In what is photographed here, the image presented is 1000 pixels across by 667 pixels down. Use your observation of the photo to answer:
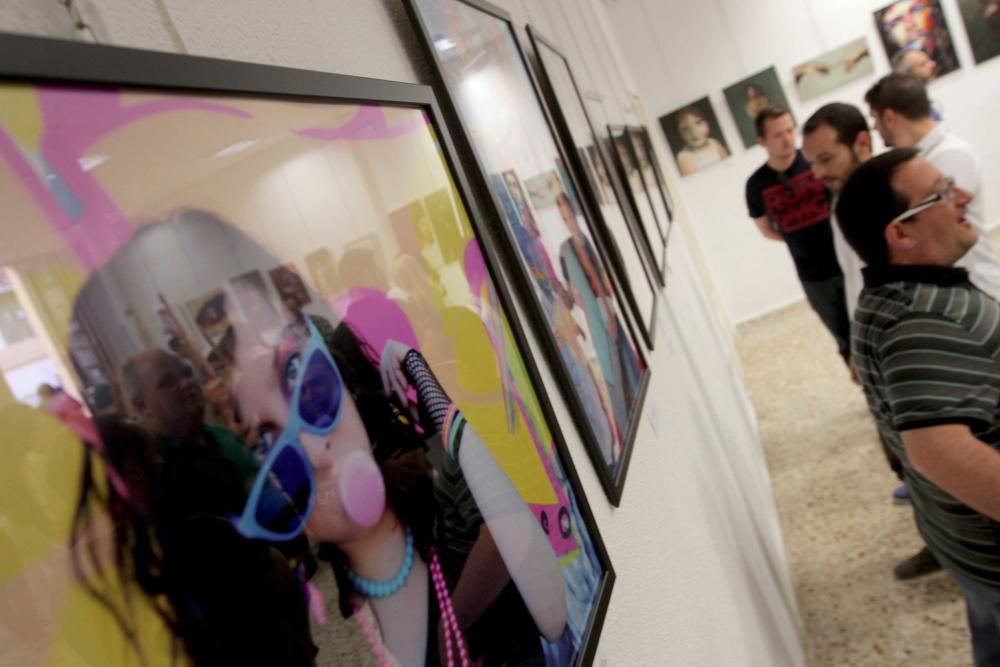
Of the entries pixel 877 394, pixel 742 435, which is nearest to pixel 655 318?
pixel 877 394

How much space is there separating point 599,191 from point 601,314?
790 millimetres

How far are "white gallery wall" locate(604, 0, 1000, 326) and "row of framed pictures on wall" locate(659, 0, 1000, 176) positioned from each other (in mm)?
57

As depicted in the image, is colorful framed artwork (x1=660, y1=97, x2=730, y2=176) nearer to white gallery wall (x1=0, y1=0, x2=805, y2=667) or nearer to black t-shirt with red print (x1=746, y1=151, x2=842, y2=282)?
black t-shirt with red print (x1=746, y1=151, x2=842, y2=282)

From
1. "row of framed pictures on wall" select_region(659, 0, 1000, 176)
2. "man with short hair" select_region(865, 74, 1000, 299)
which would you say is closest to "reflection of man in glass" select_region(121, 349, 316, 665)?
"man with short hair" select_region(865, 74, 1000, 299)

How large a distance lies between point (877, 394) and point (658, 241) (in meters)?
1.90

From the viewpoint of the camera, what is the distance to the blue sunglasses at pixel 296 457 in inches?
17.2

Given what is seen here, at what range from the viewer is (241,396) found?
0.46m

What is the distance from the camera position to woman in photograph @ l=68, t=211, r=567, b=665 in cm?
47

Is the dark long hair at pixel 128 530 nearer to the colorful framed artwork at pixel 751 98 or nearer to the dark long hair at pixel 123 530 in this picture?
the dark long hair at pixel 123 530

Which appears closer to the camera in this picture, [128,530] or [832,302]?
[128,530]

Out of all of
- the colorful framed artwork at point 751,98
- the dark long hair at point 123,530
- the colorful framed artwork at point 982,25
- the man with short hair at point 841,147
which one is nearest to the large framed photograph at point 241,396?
the dark long hair at point 123,530

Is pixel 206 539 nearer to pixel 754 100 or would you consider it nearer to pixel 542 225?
pixel 542 225

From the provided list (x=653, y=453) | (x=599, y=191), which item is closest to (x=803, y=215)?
(x=599, y=191)

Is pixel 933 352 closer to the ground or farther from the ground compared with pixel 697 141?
closer to the ground
